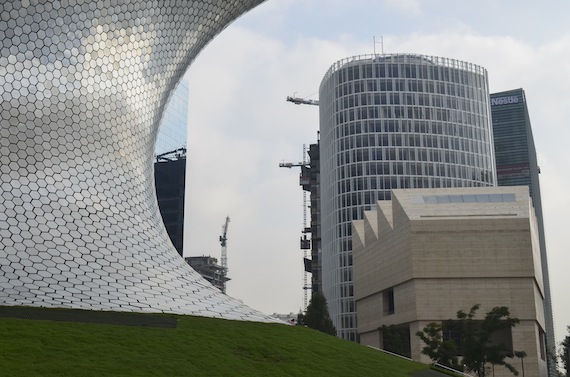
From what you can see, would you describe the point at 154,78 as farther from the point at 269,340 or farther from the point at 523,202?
the point at 523,202

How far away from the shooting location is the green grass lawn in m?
13.9

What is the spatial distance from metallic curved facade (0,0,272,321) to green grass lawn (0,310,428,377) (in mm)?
2600

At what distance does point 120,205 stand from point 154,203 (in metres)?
2.45

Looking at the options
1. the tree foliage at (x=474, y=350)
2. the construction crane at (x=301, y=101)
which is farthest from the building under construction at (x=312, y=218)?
the tree foliage at (x=474, y=350)

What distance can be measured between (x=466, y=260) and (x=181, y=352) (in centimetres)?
4099

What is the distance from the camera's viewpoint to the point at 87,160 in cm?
2317

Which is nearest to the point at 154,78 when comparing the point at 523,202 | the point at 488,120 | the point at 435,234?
the point at 435,234

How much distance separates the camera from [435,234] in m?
54.5

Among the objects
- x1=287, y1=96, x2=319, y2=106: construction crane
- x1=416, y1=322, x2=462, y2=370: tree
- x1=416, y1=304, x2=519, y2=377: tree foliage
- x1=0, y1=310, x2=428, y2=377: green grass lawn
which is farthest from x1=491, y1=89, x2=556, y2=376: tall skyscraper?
x1=0, y1=310, x2=428, y2=377: green grass lawn

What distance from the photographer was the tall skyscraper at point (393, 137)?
3361 inches

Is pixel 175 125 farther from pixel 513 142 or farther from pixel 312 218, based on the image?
pixel 513 142

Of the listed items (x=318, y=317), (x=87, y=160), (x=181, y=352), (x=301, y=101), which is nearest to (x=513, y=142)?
(x=301, y=101)

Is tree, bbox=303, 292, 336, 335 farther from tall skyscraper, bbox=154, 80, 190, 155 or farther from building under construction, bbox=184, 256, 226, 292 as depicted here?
building under construction, bbox=184, 256, 226, 292

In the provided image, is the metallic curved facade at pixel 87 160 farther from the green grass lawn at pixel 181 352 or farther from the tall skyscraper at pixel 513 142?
the tall skyscraper at pixel 513 142
